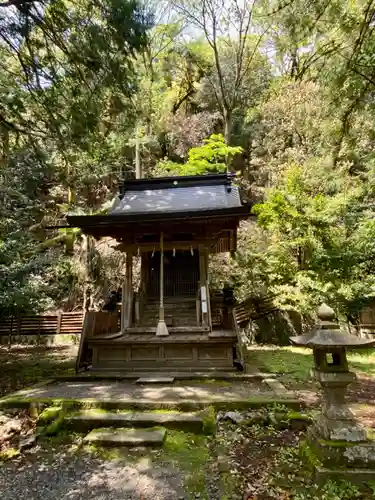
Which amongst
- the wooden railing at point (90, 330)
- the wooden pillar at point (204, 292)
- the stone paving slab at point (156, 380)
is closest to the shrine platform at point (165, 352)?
the wooden railing at point (90, 330)

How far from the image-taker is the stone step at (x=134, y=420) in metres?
3.86

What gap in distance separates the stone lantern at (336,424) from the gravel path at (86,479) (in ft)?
4.13

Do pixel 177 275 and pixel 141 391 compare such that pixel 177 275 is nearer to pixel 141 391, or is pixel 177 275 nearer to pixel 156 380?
pixel 156 380

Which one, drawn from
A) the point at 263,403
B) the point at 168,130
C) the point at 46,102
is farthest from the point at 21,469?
the point at 168,130

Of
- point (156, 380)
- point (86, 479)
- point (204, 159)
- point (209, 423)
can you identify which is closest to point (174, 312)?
point (156, 380)

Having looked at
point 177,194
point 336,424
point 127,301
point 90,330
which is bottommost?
point 336,424

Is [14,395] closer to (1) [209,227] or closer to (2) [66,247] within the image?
(1) [209,227]

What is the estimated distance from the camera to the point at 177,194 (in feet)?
29.2

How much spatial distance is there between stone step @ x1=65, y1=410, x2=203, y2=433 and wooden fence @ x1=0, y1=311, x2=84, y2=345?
30.5 feet

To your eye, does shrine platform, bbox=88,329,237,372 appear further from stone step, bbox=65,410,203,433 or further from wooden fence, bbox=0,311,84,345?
wooden fence, bbox=0,311,84,345

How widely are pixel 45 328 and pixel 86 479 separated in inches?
438

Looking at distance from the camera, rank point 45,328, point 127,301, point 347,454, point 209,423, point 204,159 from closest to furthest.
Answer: point 347,454, point 209,423, point 127,301, point 45,328, point 204,159

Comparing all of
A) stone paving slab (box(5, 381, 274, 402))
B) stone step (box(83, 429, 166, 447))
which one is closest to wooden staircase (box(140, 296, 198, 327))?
stone paving slab (box(5, 381, 274, 402))

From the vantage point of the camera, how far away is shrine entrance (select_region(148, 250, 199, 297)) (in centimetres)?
962
